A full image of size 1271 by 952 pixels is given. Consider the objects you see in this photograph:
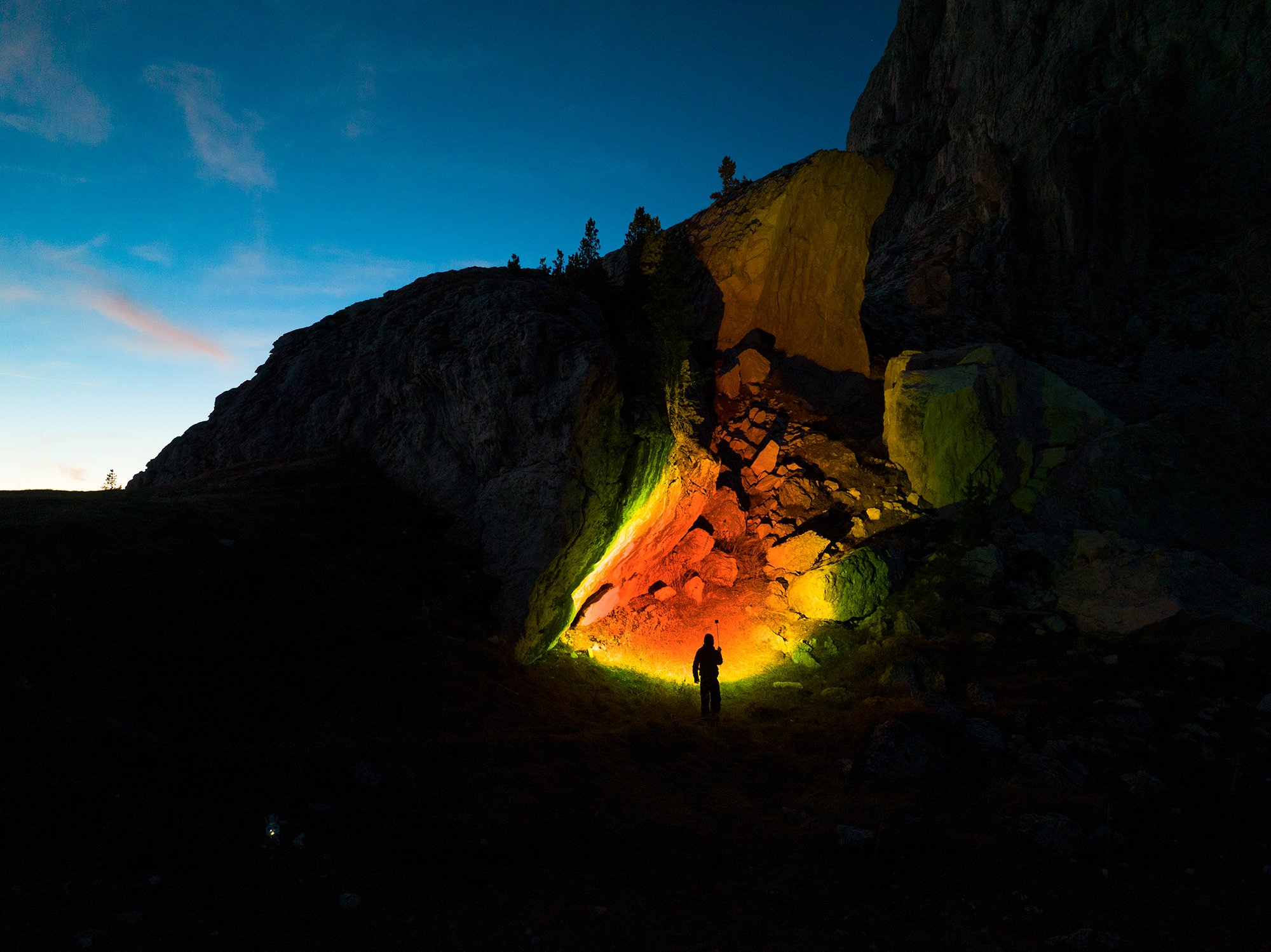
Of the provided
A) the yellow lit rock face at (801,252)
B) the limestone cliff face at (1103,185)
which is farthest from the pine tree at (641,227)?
the limestone cliff face at (1103,185)

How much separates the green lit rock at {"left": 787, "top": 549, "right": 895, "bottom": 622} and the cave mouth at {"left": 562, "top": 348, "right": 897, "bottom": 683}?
1.62 feet

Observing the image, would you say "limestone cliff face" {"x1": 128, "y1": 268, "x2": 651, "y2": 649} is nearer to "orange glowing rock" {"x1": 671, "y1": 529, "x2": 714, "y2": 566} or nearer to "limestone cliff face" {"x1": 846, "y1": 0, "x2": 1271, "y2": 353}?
"orange glowing rock" {"x1": 671, "y1": 529, "x2": 714, "y2": 566}

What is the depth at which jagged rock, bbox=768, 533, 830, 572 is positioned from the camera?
2003cm

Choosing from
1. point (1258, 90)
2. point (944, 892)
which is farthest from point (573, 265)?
point (1258, 90)

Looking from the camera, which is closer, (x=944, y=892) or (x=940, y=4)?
(x=944, y=892)

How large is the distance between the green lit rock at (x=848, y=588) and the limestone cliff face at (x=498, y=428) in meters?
6.57

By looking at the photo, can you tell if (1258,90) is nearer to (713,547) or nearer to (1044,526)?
(1044,526)

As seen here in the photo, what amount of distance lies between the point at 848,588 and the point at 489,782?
42.9 feet

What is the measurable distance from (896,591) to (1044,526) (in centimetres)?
619

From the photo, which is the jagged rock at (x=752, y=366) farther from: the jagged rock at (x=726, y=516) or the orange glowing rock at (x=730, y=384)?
the jagged rock at (x=726, y=516)

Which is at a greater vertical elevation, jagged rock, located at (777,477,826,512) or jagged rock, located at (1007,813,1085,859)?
jagged rock, located at (777,477,826,512)

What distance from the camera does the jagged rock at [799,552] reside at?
65.7 ft

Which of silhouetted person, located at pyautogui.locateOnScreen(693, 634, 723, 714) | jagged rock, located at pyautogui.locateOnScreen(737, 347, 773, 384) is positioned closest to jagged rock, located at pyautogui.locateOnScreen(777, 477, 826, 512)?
jagged rock, located at pyautogui.locateOnScreen(737, 347, 773, 384)

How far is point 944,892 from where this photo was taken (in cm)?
726
